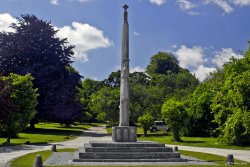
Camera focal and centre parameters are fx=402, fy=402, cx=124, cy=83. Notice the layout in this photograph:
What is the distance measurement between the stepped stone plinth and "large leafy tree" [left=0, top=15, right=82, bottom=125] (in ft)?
114

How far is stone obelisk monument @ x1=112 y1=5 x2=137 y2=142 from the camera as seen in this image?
937 inches

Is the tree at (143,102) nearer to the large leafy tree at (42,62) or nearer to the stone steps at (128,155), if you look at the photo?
the large leafy tree at (42,62)

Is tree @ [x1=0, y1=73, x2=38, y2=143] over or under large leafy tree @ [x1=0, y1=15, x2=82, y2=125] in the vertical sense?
under

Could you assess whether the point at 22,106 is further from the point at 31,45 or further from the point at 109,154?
the point at 31,45

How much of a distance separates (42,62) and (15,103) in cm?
2251

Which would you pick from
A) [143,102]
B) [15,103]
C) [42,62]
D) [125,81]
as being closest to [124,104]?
[125,81]

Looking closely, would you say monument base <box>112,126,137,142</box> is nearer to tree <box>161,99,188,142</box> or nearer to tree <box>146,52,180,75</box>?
tree <box>161,99,188,142</box>

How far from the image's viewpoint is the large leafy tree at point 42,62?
181ft

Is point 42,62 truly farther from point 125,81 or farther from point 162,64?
point 162,64

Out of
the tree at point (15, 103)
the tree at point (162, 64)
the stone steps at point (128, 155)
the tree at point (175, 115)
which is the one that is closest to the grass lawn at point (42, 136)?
the tree at point (15, 103)

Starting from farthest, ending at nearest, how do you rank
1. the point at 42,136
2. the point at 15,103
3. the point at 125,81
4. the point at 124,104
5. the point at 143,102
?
the point at 143,102 → the point at 42,136 → the point at 15,103 → the point at 125,81 → the point at 124,104

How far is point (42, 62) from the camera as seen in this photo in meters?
56.5

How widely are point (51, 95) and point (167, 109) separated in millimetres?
21695

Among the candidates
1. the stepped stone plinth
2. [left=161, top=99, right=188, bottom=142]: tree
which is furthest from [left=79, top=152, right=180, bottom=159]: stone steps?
[left=161, top=99, right=188, bottom=142]: tree
